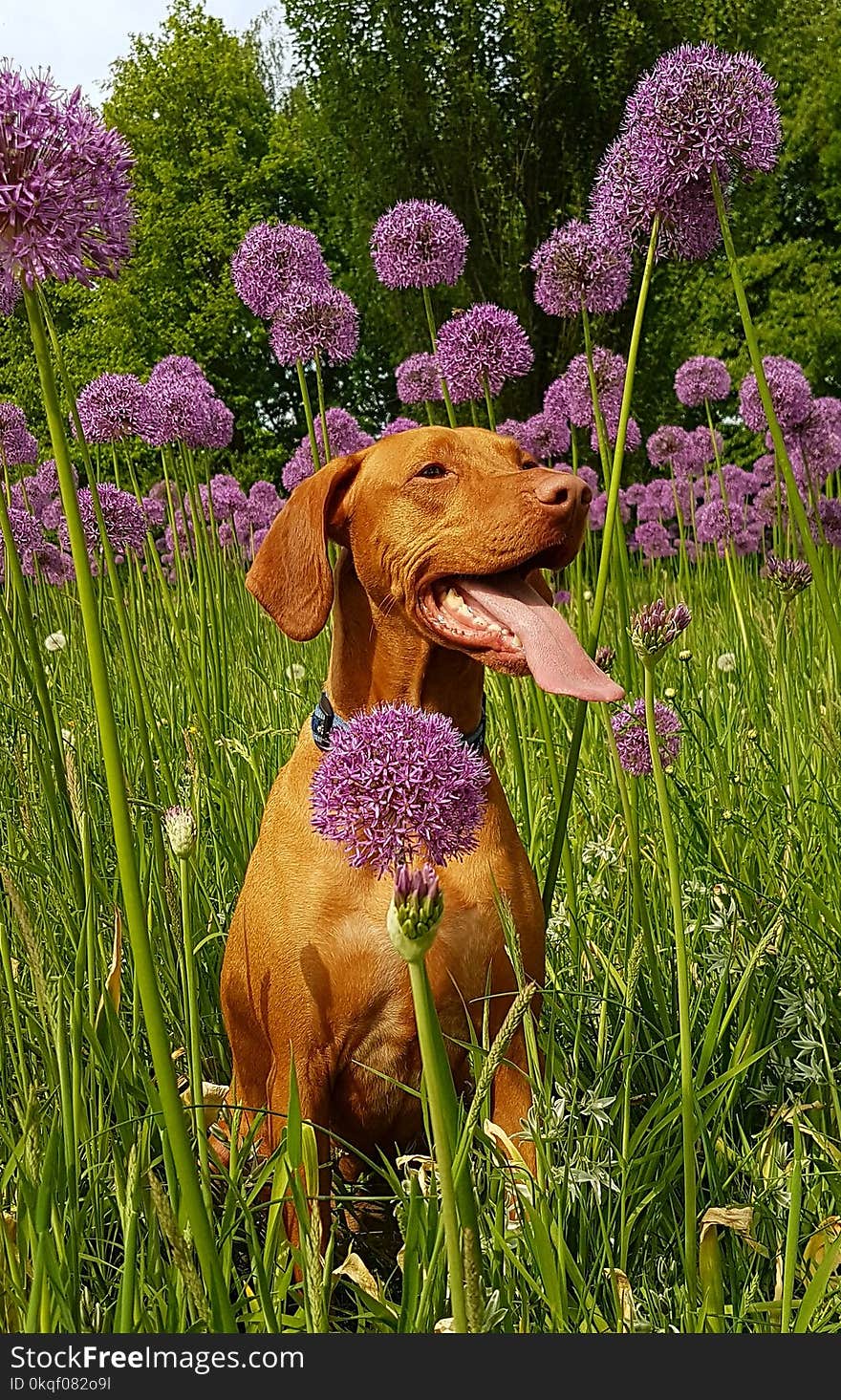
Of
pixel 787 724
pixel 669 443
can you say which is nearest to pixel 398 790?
pixel 787 724

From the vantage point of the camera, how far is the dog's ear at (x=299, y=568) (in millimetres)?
1936

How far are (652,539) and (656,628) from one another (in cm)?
718

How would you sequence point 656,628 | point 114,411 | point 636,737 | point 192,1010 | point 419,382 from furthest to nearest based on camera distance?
1. point 419,382
2. point 114,411
3. point 636,737
4. point 656,628
5. point 192,1010

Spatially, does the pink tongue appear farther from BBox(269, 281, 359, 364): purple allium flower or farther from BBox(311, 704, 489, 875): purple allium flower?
BBox(269, 281, 359, 364): purple allium flower

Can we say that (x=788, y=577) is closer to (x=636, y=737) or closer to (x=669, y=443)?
(x=636, y=737)

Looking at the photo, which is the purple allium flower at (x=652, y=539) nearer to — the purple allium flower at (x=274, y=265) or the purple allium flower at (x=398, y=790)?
the purple allium flower at (x=274, y=265)

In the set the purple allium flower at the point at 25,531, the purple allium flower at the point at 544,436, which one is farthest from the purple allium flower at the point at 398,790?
the purple allium flower at the point at 544,436

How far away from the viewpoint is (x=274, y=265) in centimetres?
288

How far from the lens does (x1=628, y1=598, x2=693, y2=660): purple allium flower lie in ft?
5.20

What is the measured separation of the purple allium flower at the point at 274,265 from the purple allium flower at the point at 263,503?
190 inches

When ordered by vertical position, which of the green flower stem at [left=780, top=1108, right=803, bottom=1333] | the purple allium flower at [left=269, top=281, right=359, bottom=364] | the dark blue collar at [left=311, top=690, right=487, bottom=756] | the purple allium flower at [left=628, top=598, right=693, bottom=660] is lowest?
the green flower stem at [left=780, top=1108, right=803, bottom=1333]

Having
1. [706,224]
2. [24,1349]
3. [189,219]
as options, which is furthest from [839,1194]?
[189,219]

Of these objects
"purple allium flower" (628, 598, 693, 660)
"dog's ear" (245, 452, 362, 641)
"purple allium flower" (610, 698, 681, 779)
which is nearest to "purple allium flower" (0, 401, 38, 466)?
"dog's ear" (245, 452, 362, 641)

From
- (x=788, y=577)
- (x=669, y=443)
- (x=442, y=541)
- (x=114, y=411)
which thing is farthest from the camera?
(x=669, y=443)
